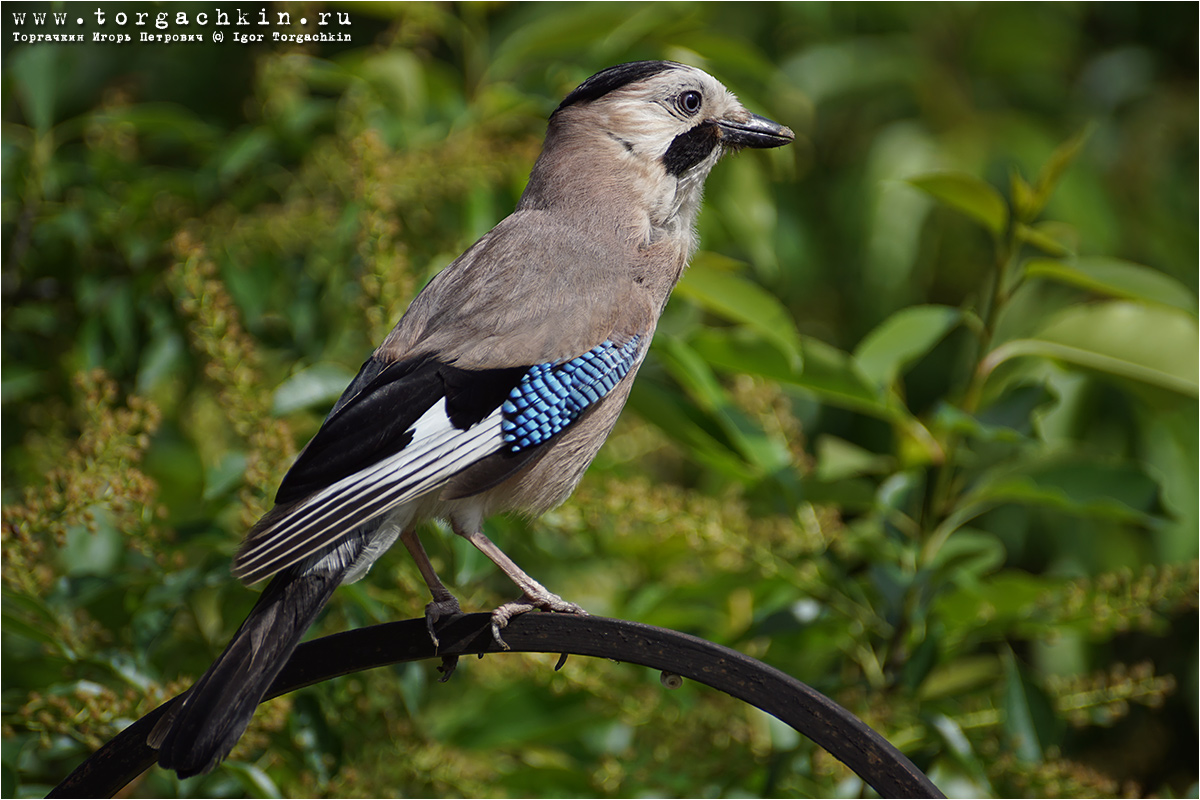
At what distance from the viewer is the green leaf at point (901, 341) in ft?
7.83

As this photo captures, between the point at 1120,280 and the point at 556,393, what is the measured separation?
122cm

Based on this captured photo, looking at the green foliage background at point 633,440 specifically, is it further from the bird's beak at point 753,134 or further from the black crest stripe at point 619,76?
the black crest stripe at point 619,76

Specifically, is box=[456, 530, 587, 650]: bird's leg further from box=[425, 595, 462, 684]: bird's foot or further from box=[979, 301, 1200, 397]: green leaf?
box=[979, 301, 1200, 397]: green leaf

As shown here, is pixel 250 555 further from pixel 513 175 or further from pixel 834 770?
pixel 513 175

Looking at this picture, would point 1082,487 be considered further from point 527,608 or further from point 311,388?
point 311,388

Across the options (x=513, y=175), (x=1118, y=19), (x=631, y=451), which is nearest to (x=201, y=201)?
(x=513, y=175)

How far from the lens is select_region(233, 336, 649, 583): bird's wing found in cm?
153

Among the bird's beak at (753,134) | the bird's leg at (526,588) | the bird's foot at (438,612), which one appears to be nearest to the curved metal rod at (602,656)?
the bird's foot at (438,612)

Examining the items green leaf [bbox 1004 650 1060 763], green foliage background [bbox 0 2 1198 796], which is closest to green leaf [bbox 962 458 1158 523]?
green foliage background [bbox 0 2 1198 796]

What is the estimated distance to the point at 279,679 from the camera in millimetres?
1639

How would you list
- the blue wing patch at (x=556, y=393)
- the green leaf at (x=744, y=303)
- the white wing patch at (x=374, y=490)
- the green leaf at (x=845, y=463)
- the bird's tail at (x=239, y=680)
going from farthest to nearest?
the green leaf at (x=845, y=463) < the green leaf at (x=744, y=303) < the blue wing patch at (x=556, y=393) < the white wing patch at (x=374, y=490) < the bird's tail at (x=239, y=680)

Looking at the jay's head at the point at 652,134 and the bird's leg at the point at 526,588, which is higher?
the jay's head at the point at 652,134

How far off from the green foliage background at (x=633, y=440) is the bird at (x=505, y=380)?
239 millimetres

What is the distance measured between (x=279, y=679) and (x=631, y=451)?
1.44m
